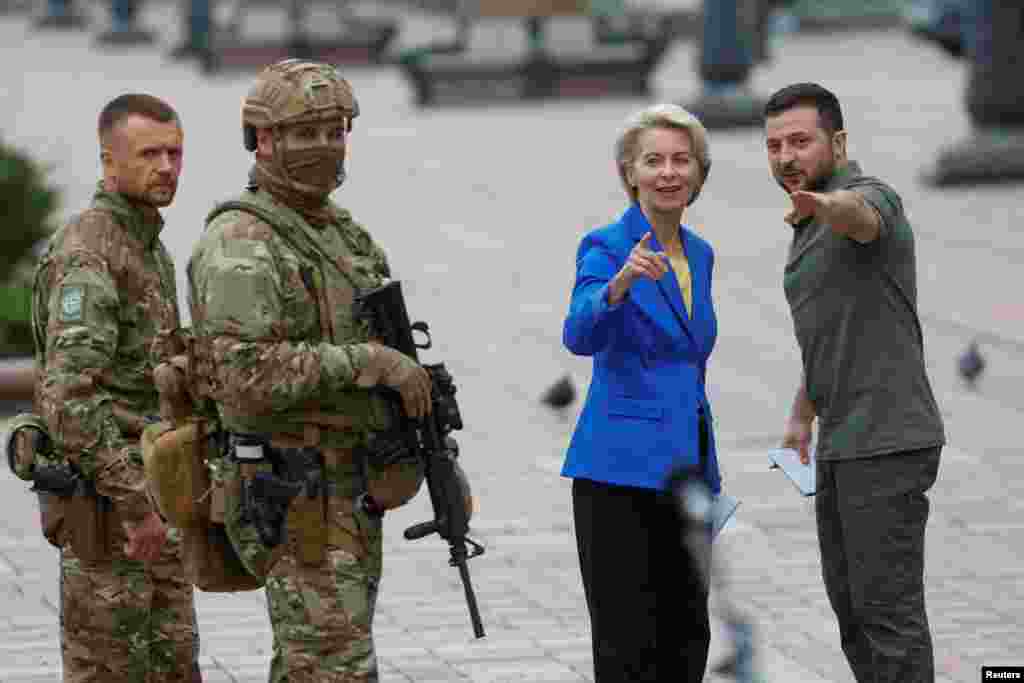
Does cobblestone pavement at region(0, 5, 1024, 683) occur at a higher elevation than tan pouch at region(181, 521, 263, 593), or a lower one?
lower

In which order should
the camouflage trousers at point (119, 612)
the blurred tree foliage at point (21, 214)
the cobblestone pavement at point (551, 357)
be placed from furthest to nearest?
the blurred tree foliage at point (21, 214)
the cobblestone pavement at point (551, 357)
the camouflage trousers at point (119, 612)

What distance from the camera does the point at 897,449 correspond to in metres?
6.07

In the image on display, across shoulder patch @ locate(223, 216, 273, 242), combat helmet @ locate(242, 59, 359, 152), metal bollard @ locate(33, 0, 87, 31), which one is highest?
combat helmet @ locate(242, 59, 359, 152)

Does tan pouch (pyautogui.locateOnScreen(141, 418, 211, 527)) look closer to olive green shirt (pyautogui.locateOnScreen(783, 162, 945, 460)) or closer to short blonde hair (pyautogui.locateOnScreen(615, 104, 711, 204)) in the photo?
short blonde hair (pyautogui.locateOnScreen(615, 104, 711, 204))

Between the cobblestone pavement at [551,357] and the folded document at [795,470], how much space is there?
80 centimetres

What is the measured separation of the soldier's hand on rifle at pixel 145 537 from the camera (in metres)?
6.20

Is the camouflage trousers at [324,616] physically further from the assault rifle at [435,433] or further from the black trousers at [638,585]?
the black trousers at [638,585]

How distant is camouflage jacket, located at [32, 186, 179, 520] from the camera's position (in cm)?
616

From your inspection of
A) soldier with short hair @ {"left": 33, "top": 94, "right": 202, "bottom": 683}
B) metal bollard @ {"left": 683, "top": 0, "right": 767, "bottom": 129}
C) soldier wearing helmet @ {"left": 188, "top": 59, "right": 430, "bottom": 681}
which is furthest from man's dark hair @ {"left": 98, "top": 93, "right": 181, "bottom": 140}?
metal bollard @ {"left": 683, "top": 0, "right": 767, "bottom": 129}

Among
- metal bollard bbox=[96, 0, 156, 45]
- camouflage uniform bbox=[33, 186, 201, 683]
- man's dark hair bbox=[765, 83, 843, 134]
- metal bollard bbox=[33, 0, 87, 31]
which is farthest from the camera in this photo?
metal bollard bbox=[33, 0, 87, 31]

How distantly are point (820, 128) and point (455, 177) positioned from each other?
15.5 metres

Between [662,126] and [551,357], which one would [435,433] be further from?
[551,357]

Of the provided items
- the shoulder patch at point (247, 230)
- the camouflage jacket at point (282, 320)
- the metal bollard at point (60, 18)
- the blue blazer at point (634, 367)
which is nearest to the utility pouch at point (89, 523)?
the camouflage jacket at point (282, 320)

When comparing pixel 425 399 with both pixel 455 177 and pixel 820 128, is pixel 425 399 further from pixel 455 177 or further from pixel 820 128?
pixel 455 177
